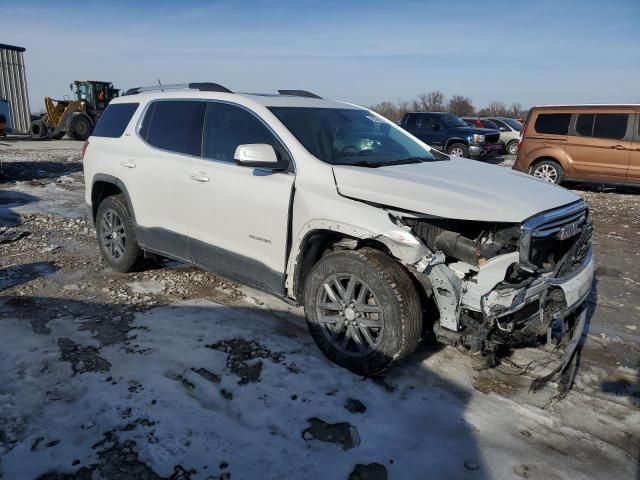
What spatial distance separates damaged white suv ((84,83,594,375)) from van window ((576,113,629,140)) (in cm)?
824

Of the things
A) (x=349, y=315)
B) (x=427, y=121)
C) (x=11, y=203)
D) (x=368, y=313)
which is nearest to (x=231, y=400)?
(x=349, y=315)

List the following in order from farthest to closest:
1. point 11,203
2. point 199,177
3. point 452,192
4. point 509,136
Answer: point 509,136
point 11,203
point 199,177
point 452,192

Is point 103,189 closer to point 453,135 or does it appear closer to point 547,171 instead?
point 547,171

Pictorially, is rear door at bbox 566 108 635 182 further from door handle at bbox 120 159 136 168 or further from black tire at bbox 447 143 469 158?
door handle at bbox 120 159 136 168

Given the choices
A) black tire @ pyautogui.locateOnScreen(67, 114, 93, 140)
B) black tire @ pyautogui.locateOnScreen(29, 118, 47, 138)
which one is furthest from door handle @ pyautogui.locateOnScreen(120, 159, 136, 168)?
black tire @ pyautogui.locateOnScreen(29, 118, 47, 138)

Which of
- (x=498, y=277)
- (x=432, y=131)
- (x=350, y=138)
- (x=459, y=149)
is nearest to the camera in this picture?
(x=498, y=277)

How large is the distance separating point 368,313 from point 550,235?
1242 millimetres

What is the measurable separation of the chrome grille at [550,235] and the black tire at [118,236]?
3778mm

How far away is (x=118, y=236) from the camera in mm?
5375

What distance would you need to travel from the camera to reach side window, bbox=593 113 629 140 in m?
10.8

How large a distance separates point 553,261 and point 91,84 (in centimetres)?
2615

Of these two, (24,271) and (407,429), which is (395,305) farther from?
(24,271)

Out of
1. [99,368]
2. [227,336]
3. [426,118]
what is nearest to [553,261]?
[227,336]

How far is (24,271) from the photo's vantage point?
18.1 feet
